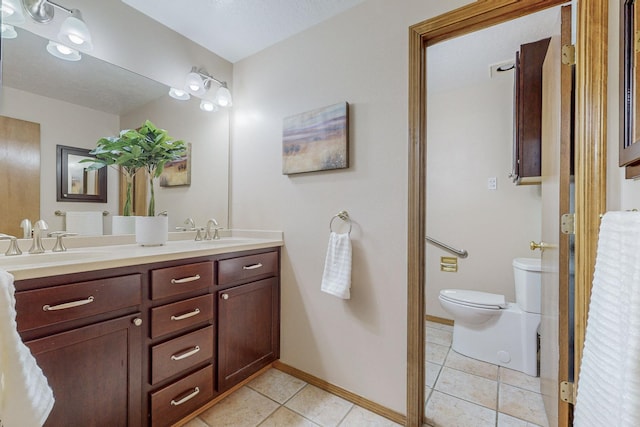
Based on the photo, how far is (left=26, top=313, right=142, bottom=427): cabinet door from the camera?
899 mm

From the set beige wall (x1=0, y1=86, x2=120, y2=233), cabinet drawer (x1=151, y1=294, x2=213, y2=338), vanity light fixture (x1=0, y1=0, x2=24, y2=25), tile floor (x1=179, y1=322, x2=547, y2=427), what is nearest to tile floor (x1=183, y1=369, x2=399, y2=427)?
tile floor (x1=179, y1=322, x2=547, y2=427)

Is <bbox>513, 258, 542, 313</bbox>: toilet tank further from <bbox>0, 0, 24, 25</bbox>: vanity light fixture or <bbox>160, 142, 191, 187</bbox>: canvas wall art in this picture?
<bbox>0, 0, 24, 25</bbox>: vanity light fixture

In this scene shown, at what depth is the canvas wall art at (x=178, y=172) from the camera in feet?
6.06

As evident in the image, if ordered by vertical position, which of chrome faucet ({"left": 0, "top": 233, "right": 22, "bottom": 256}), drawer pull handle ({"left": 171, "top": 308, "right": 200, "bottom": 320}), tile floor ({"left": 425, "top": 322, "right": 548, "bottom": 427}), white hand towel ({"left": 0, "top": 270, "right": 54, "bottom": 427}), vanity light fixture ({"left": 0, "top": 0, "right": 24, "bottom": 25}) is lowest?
tile floor ({"left": 425, "top": 322, "right": 548, "bottom": 427})

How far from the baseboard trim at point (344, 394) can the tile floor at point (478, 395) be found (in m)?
0.19

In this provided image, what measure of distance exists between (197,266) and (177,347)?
1.27 ft

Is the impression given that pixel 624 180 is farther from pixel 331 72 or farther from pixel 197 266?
pixel 197 266

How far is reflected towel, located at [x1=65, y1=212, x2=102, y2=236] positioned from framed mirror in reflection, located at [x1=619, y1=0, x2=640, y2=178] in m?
2.22

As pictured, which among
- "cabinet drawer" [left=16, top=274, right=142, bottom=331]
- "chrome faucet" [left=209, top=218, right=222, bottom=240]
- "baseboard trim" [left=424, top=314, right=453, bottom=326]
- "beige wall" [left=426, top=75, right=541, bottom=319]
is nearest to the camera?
"cabinet drawer" [left=16, top=274, right=142, bottom=331]

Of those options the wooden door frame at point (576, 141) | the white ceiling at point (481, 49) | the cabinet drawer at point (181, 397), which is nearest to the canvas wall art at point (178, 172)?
the cabinet drawer at point (181, 397)

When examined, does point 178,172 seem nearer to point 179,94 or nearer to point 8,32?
point 179,94

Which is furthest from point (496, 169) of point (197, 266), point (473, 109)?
point (197, 266)

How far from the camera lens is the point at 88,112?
4.80ft

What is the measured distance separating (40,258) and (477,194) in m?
3.02
